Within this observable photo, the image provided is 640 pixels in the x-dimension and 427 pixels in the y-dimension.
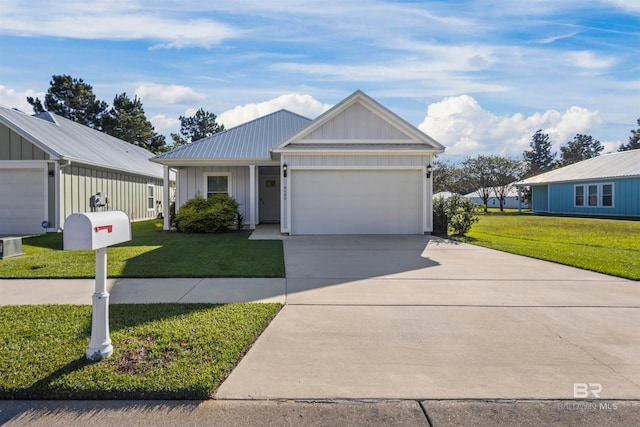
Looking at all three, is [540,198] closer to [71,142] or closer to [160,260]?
[160,260]

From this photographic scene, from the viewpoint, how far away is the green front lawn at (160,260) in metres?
6.33

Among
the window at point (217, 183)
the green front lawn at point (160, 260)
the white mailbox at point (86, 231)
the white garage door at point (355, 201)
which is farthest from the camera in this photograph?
the window at point (217, 183)

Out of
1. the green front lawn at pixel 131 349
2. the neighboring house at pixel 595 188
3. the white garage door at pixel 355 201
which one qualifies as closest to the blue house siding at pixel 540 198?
the neighboring house at pixel 595 188

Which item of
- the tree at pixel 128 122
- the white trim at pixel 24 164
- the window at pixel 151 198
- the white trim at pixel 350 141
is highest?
the tree at pixel 128 122

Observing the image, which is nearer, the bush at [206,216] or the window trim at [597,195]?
the bush at [206,216]

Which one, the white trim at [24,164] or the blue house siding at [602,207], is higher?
the white trim at [24,164]

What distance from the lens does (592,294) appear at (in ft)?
17.1

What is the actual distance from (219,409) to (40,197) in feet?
44.8

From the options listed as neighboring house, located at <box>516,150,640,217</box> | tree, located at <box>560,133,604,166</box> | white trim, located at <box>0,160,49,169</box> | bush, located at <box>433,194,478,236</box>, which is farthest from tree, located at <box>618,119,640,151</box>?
white trim, located at <box>0,160,49,169</box>

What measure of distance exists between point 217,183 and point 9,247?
7.79 meters

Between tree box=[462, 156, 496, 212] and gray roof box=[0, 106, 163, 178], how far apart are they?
31255mm

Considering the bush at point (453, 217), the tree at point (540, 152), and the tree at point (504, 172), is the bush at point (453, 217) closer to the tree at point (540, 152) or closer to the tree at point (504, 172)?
the tree at point (504, 172)

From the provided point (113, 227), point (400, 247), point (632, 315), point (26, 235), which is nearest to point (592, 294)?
point (632, 315)

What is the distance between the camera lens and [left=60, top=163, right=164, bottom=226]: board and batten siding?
1307cm
